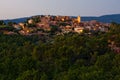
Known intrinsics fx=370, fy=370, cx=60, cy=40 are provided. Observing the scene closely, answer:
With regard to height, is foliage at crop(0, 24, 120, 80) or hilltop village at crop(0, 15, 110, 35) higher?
foliage at crop(0, 24, 120, 80)

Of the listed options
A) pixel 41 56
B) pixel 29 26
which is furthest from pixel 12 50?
pixel 29 26

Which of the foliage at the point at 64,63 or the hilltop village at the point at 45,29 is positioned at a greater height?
the foliage at the point at 64,63

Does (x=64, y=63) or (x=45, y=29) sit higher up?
(x=64, y=63)

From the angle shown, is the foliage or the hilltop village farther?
the hilltop village

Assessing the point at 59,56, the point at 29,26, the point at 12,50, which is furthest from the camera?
the point at 29,26

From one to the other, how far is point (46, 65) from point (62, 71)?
5.44ft

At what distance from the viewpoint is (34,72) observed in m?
30.1

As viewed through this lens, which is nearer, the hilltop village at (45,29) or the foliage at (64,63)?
the foliage at (64,63)

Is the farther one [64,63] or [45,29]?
[45,29]

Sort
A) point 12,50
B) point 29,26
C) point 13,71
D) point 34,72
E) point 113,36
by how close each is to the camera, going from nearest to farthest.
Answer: point 34,72, point 13,71, point 12,50, point 113,36, point 29,26

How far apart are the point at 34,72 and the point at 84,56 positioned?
11023 millimetres

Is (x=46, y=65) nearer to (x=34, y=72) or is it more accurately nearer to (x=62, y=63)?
(x=62, y=63)

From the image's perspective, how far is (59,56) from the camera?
127 feet

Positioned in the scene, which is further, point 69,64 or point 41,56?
point 41,56
